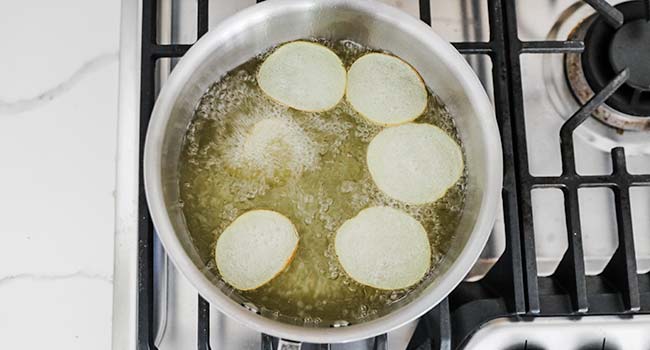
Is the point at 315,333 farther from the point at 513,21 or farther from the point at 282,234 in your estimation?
the point at 513,21

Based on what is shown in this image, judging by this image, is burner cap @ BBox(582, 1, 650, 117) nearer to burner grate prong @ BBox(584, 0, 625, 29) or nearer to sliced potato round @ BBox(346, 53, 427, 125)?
burner grate prong @ BBox(584, 0, 625, 29)

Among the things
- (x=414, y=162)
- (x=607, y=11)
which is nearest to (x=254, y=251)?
(x=414, y=162)

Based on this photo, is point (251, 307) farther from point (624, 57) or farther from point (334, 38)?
point (624, 57)

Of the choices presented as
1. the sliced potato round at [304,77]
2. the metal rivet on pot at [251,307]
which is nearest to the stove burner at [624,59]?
the sliced potato round at [304,77]

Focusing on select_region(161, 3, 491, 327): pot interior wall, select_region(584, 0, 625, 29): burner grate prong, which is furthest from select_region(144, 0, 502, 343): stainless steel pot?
select_region(584, 0, 625, 29): burner grate prong

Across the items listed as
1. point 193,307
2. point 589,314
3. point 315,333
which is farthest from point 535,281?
point 193,307

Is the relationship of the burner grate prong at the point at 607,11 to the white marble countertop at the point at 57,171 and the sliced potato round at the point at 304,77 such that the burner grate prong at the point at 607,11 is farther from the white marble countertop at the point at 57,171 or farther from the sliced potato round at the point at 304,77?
the white marble countertop at the point at 57,171


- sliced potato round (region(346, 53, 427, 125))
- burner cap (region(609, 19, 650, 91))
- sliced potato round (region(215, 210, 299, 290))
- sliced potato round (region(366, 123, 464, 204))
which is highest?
burner cap (region(609, 19, 650, 91))
